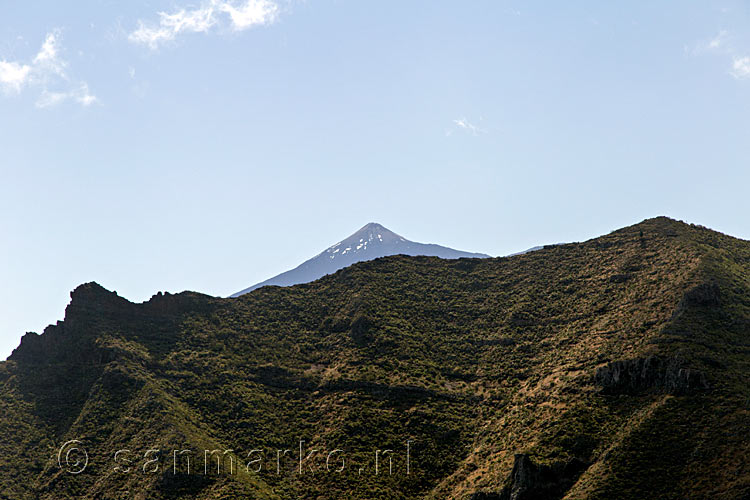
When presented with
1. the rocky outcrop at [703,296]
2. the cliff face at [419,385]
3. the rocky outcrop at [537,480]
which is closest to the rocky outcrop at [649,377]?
the cliff face at [419,385]

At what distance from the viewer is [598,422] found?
56719mm

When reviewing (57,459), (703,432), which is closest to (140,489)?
(57,459)

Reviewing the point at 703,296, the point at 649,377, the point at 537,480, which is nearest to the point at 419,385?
the point at 537,480

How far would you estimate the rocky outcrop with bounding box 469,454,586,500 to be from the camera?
51250 mm

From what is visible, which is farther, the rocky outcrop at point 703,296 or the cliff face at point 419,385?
the rocky outcrop at point 703,296

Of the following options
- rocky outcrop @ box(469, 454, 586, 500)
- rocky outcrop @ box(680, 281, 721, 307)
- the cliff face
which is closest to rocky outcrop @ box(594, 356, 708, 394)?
the cliff face

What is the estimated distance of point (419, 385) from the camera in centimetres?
7538

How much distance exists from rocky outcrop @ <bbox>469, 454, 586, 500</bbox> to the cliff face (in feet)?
0.58

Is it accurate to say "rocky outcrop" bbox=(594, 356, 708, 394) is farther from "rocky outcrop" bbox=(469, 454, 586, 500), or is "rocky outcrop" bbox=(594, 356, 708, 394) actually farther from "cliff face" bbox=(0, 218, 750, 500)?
"rocky outcrop" bbox=(469, 454, 586, 500)

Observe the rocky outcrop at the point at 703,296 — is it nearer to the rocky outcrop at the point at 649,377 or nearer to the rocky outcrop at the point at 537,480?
the rocky outcrop at the point at 649,377

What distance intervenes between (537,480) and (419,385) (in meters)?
25.1

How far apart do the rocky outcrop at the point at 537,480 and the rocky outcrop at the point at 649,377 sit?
10.5 metres

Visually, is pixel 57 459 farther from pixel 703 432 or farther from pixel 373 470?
pixel 703 432

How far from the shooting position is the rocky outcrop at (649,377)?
2197 inches
